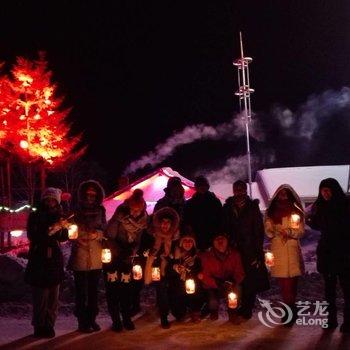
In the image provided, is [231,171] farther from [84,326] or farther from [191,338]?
[191,338]

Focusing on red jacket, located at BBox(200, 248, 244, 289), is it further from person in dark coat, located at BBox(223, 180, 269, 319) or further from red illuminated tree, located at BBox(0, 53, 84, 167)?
red illuminated tree, located at BBox(0, 53, 84, 167)

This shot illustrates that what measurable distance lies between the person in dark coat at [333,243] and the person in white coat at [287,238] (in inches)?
13.8

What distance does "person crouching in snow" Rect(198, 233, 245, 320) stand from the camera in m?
7.26

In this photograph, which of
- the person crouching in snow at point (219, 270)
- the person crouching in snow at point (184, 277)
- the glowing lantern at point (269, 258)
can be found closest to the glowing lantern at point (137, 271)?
the person crouching in snow at point (184, 277)

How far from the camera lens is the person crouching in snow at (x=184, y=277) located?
7.23 metres

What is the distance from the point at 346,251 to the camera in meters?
6.74

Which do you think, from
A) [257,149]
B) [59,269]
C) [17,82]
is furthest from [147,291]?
[257,149]

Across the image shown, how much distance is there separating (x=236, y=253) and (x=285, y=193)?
A: 1100 mm

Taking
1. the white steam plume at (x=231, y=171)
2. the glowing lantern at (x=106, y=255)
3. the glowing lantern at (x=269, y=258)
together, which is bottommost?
the glowing lantern at (x=269, y=258)

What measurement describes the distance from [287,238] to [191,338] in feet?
6.32

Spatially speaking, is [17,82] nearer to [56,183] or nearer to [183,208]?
[56,183]

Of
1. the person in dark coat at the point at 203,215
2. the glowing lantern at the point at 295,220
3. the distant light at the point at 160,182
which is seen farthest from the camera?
the distant light at the point at 160,182

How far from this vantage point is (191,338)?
646 centimetres

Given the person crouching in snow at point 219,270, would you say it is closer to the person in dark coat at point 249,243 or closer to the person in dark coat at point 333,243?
the person in dark coat at point 249,243
